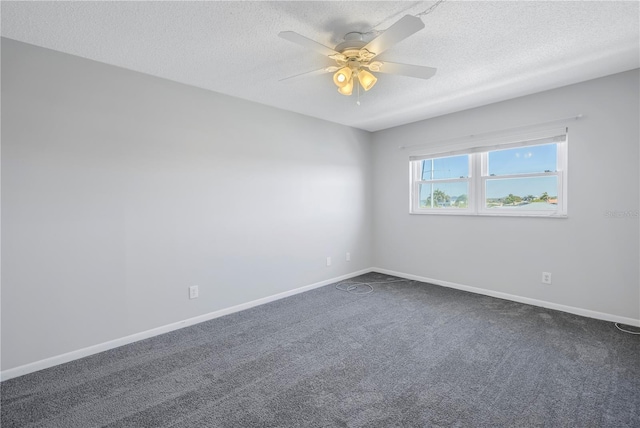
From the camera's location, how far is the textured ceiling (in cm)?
177

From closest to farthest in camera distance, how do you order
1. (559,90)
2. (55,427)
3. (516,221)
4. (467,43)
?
(55,427), (467,43), (559,90), (516,221)

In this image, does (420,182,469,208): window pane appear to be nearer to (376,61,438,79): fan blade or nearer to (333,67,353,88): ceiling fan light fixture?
(376,61,438,79): fan blade

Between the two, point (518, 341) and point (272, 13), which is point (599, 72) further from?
point (272, 13)

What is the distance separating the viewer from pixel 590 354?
7.42 ft

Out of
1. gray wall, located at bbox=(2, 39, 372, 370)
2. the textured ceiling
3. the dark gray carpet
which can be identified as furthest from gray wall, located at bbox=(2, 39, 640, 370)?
the dark gray carpet

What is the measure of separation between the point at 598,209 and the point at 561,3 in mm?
2082

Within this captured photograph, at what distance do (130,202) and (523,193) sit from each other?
4.07 m

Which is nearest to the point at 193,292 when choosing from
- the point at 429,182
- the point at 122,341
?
the point at 122,341

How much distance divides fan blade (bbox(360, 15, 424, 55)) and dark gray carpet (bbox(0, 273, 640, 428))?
2.09 m

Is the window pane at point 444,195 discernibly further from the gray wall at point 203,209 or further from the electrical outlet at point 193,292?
the electrical outlet at point 193,292

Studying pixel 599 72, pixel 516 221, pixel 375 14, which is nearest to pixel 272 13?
pixel 375 14

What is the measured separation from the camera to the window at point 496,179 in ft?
10.5

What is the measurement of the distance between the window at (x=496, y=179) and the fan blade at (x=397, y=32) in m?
2.46

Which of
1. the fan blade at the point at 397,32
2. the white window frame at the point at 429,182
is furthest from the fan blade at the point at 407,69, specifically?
the white window frame at the point at 429,182
